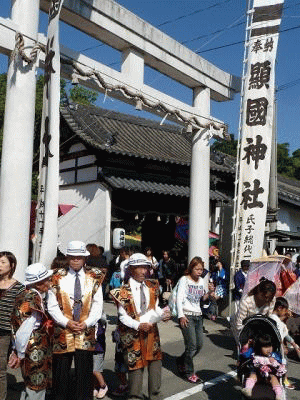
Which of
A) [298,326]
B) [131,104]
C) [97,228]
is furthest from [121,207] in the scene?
[298,326]

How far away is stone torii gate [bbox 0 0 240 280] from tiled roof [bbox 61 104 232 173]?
3.74 metres

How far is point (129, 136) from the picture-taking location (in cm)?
1780

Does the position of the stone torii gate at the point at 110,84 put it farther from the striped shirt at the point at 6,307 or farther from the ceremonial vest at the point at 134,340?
the striped shirt at the point at 6,307

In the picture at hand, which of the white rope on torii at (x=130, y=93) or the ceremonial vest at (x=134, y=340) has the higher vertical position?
the white rope on torii at (x=130, y=93)

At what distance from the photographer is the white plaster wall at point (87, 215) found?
14688 mm

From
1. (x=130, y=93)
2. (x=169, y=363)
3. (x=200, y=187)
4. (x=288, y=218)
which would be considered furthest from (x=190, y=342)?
(x=288, y=218)

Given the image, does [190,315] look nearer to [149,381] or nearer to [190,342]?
[190,342]

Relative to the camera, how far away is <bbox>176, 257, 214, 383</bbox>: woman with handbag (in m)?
6.18

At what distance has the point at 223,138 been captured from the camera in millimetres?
12273

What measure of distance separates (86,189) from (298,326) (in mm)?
8947

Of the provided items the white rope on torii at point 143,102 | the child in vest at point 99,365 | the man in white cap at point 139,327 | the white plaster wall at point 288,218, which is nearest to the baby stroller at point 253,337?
the man in white cap at point 139,327

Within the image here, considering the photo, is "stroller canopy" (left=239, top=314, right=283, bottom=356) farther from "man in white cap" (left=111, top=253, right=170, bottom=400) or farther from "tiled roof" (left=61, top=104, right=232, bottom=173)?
"tiled roof" (left=61, top=104, right=232, bottom=173)

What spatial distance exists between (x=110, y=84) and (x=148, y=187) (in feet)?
22.0

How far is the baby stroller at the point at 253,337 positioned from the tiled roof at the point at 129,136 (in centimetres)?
994
